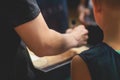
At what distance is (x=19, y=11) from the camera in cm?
118

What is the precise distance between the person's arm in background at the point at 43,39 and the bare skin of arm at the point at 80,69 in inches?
9.3

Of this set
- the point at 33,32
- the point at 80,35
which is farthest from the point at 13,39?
the point at 80,35

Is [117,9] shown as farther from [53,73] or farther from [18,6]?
[53,73]

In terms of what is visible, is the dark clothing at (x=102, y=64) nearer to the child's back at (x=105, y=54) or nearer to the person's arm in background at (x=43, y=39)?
the child's back at (x=105, y=54)

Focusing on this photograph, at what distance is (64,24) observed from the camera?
1.65m

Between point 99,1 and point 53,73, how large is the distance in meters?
0.47

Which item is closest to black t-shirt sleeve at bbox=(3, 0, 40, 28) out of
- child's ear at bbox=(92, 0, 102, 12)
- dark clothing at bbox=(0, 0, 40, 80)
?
dark clothing at bbox=(0, 0, 40, 80)

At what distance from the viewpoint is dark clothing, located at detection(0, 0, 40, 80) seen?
3.87 feet

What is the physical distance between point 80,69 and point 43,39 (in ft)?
0.89

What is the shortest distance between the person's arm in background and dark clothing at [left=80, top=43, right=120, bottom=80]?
0.26 m

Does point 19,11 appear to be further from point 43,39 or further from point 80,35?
point 80,35

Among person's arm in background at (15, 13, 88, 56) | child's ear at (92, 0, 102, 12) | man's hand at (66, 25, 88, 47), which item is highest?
child's ear at (92, 0, 102, 12)

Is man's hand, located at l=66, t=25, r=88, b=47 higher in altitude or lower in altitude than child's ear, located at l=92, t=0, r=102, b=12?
lower

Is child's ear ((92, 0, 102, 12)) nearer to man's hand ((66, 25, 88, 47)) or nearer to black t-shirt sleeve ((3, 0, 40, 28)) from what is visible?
black t-shirt sleeve ((3, 0, 40, 28))
